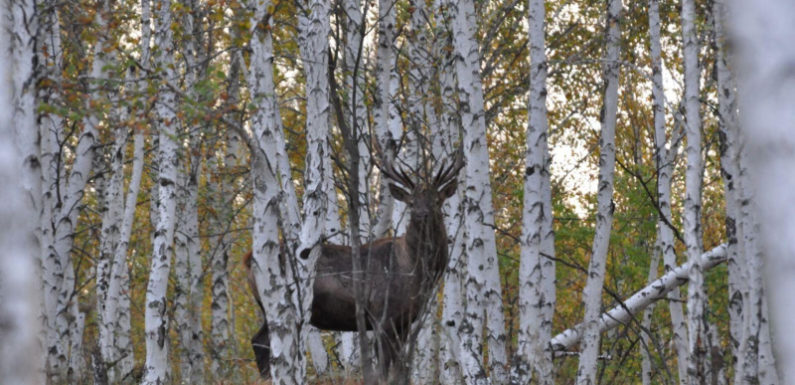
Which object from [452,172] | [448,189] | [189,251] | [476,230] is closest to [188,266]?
[189,251]

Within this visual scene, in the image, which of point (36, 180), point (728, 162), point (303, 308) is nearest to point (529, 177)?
point (728, 162)

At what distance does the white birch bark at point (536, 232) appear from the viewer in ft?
26.8

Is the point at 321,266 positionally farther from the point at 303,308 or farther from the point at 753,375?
the point at 753,375

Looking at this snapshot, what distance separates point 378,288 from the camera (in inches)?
396

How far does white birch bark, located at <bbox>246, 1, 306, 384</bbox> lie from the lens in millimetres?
6918

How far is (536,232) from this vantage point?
8.36 metres

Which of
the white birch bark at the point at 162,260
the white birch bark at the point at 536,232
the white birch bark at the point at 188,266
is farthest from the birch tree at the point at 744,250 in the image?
the white birch bark at the point at 188,266

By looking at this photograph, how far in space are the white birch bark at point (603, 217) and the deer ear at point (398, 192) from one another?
1960mm

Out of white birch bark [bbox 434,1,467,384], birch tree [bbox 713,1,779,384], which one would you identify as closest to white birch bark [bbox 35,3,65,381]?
white birch bark [bbox 434,1,467,384]

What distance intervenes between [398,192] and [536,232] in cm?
206

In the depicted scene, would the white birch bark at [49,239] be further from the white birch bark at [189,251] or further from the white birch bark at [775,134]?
the white birch bark at [775,134]

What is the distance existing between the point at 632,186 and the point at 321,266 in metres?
6.09

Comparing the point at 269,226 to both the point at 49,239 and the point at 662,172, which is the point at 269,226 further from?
the point at 662,172

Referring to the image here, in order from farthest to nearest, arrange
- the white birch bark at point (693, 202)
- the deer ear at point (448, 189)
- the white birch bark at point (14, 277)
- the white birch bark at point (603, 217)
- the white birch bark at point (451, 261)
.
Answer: the white birch bark at point (451, 261), the deer ear at point (448, 189), the white birch bark at point (603, 217), the white birch bark at point (693, 202), the white birch bark at point (14, 277)
